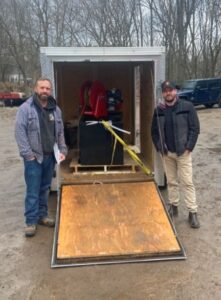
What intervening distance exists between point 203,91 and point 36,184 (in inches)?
716

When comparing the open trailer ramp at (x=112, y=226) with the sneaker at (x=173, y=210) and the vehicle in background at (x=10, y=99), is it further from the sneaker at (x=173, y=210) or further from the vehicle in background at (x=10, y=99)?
the vehicle in background at (x=10, y=99)

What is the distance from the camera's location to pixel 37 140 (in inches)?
196

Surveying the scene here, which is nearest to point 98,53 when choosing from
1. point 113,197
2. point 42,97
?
point 42,97

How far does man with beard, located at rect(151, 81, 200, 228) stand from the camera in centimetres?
519

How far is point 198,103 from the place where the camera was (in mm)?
22047

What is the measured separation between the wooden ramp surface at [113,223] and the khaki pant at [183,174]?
0.35m

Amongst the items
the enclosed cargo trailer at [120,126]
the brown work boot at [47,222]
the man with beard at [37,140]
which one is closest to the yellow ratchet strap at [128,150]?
the enclosed cargo trailer at [120,126]

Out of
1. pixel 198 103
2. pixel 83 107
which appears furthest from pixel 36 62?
pixel 83 107

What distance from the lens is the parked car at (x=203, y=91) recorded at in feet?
71.4

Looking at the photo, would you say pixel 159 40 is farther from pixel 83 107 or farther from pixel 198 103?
pixel 83 107

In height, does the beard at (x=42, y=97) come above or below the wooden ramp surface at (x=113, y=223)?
above

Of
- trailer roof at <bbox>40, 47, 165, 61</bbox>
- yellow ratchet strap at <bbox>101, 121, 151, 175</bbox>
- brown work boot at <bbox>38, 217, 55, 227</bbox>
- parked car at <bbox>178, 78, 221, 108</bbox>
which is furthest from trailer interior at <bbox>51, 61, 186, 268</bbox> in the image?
parked car at <bbox>178, 78, 221, 108</bbox>

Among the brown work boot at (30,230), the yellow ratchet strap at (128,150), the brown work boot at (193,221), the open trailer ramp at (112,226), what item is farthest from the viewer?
the yellow ratchet strap at (128,150)

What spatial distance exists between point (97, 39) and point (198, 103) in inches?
743
